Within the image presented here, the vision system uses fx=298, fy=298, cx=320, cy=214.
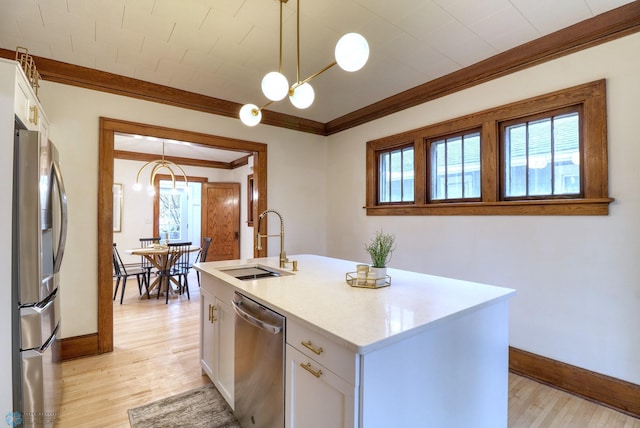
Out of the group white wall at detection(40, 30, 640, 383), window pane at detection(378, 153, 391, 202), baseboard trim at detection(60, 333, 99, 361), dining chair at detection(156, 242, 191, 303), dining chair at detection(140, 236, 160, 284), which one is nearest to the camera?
white wall at detection(40, 30, 640, 383)

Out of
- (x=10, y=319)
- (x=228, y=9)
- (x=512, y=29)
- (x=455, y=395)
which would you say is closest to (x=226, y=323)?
(x=10, y=319)

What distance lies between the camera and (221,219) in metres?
6.84

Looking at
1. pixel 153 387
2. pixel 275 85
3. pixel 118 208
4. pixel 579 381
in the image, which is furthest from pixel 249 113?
pixel 118 208

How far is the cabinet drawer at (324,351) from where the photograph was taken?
3.31 ft

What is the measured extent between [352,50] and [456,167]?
2083 millimetres

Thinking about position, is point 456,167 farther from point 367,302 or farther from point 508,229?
point 367,302

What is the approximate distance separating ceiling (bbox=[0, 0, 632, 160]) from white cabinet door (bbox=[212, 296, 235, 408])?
199 cm

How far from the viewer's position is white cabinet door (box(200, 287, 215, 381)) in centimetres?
221

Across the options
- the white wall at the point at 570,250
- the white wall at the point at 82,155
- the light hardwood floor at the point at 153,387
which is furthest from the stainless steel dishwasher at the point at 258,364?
the white wall at the point at 570,250

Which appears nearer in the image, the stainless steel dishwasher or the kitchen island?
the kitchen island

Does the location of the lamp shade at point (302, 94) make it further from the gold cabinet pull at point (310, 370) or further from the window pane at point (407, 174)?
the window pane at point (407, 174)

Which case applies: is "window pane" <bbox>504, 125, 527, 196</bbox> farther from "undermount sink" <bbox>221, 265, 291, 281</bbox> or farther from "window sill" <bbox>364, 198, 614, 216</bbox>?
"undermount sink" <bbox>221, 265, 291, 281</bbox>

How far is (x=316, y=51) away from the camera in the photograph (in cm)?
250

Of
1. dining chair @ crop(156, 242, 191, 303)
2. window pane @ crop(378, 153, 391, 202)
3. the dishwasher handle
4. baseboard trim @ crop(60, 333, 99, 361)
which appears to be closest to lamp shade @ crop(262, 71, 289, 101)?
the dishwasher handle
